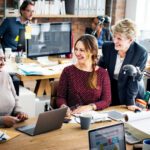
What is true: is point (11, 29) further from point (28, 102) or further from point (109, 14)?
point (109, 14)

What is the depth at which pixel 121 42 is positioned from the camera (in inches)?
128

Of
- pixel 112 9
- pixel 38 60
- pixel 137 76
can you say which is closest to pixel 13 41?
pixel 38 60

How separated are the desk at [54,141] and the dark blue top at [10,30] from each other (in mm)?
3160

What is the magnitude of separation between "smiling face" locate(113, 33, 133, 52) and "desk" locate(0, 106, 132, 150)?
1.14 metres

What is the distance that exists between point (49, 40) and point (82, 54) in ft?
4.56

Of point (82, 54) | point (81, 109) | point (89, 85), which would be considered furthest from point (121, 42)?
point (81, 109)

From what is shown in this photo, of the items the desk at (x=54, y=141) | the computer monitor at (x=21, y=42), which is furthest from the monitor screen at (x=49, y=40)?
the desk at (x=54, y=141)

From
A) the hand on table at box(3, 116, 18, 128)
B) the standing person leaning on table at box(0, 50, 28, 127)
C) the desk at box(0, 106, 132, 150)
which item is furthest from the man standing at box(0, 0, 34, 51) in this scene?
the desk at box(0, 106, 132, 150)

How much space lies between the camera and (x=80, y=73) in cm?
295

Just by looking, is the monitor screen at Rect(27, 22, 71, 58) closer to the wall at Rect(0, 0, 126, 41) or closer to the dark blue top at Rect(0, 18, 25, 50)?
the dark blue top at Rect(0, 18, 25, 50)

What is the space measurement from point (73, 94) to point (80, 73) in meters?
0.18

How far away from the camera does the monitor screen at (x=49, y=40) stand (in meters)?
4.17

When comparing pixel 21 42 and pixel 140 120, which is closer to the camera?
pixel 140 120

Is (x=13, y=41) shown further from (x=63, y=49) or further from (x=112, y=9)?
(x=112, y=9)
